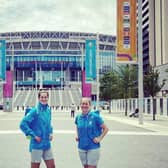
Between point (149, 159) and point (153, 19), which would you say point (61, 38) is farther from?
point (149, 159)

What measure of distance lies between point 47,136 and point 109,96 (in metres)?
72.2

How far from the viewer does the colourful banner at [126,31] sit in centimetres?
3062

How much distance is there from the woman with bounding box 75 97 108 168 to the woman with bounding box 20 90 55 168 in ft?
1.49

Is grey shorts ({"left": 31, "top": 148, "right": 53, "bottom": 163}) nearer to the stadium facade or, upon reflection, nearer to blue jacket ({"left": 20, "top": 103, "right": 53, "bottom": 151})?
blue jacket ({"left": 20, "top": 103, "right": 53, "bottom": 151})

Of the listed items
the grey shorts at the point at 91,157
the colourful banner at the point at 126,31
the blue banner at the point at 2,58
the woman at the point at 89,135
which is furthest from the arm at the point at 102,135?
the blue banner at the point at 2,58

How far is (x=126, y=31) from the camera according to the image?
31000 millimetres

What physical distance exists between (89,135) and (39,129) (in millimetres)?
705

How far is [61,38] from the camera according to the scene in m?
147

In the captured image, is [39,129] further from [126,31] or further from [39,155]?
[126,31]

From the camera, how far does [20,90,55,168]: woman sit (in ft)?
21.2

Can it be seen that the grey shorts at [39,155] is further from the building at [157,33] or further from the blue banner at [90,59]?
the building at [157,33]

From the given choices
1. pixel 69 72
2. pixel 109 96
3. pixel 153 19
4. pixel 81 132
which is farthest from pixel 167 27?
pixel 81 132

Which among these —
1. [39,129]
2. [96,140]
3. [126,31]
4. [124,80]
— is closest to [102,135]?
[96,140]

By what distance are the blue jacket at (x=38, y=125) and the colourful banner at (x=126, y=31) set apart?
2472 cm
